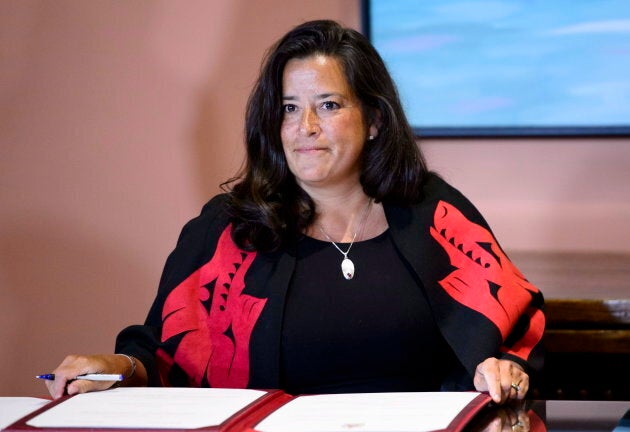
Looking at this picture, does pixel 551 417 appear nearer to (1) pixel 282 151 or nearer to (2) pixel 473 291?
(2) pixel 473 291

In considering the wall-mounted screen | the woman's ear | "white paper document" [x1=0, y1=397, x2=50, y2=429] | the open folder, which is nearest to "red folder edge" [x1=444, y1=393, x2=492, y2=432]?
the open folder

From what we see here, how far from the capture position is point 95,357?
1.79 m

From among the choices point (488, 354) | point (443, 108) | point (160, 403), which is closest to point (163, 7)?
point (443, 108)

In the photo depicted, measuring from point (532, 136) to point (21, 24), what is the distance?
173 cm

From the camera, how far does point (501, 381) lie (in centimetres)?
168

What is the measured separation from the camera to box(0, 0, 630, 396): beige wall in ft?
11.7

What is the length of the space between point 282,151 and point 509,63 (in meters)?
1.31

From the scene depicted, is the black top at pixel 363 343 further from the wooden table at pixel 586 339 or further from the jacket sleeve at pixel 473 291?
the wooden table at pixel 586 339

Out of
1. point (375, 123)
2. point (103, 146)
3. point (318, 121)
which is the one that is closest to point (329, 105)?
point (318, 121)

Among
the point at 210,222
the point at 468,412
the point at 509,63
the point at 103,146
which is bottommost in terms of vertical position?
A: the point at 468,412

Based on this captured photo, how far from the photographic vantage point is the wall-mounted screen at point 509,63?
3348 mm

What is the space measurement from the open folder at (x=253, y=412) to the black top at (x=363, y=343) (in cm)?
53

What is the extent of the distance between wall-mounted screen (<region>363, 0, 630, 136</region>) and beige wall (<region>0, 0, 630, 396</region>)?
37 cm

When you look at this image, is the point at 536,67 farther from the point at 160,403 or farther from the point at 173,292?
the point at 160,403
